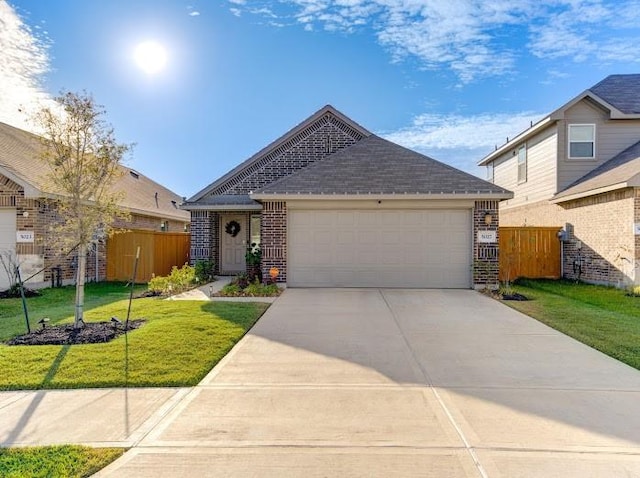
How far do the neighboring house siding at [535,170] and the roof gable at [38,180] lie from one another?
49.6 ft

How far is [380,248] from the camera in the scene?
12.1 meters

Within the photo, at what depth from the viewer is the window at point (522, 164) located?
1791 cm

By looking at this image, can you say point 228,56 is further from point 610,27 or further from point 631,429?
point 631,429

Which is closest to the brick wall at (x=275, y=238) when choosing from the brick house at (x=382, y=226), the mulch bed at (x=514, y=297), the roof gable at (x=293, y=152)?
the brick house at (x=382, y=226)

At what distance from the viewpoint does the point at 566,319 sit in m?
8.10

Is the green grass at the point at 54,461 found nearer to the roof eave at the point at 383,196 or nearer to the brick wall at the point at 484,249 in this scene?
the roof eave at the point at 383,196

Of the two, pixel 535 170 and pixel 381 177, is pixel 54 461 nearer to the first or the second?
pixel 381 177

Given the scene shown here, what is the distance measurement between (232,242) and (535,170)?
13.0 meters

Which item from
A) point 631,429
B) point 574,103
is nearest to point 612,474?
point 631,429

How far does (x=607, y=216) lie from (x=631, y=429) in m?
11.4

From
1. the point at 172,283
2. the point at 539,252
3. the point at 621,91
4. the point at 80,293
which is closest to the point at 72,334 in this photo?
the point at 80,293

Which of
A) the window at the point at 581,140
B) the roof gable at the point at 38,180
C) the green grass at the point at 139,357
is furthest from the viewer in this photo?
the window at the point at 581,140

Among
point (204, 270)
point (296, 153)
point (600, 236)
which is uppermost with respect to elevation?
point (296, 153)

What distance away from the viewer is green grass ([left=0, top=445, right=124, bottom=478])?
2.91 metres
